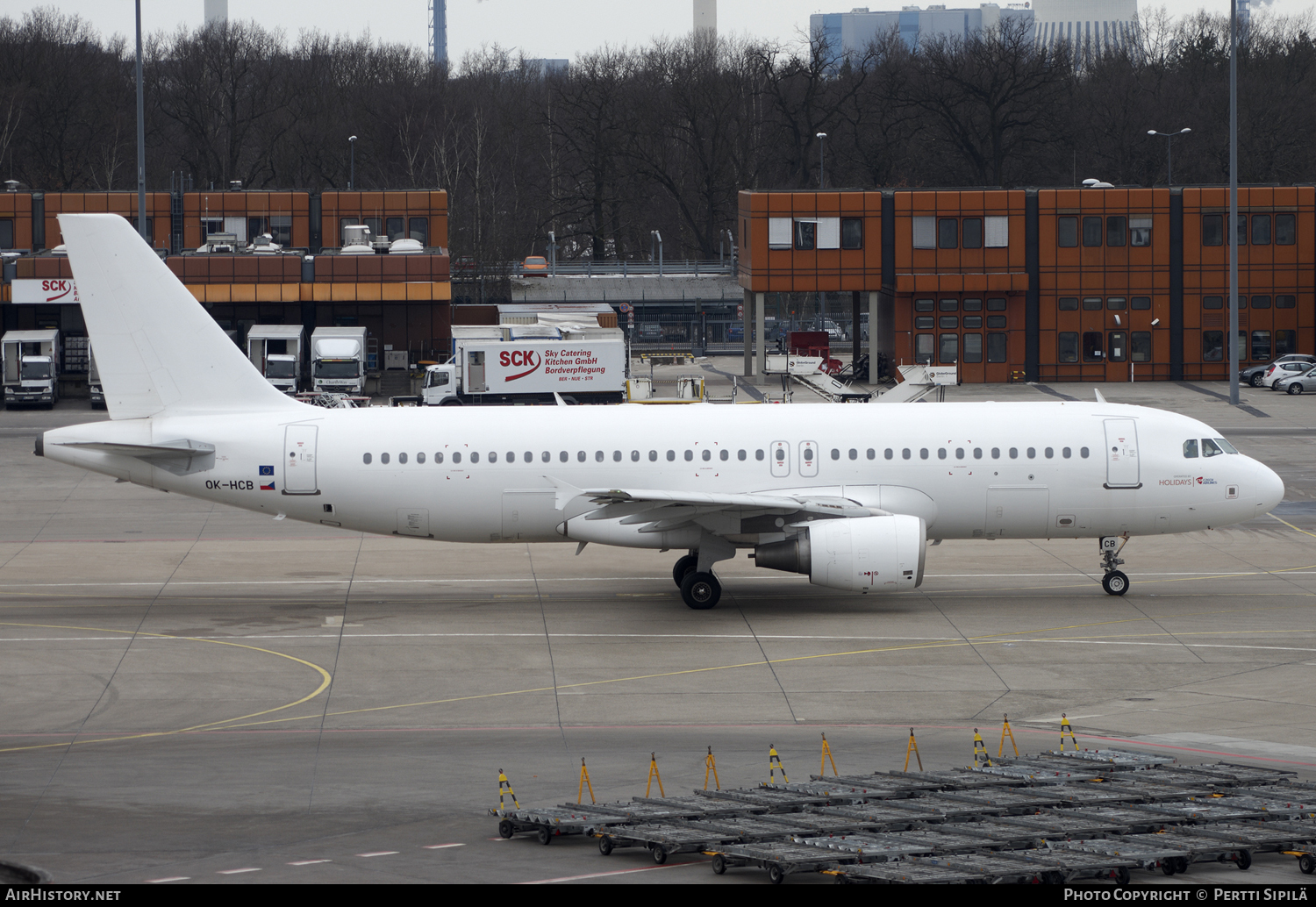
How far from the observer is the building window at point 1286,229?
83.4 meters

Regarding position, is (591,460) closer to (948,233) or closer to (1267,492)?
(1267,492)

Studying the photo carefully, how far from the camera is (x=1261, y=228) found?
83.6 metres

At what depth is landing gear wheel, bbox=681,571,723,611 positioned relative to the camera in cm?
3428

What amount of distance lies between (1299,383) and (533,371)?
3884cm

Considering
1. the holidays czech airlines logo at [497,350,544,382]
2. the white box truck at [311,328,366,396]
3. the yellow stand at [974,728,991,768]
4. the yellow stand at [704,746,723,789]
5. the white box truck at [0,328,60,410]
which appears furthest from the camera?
the white box truck at [311,328,366,396]

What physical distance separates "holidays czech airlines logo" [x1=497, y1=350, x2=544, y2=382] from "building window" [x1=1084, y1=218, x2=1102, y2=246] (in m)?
31.5

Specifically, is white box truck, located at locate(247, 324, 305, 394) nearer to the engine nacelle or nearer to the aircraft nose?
the engine nacelle

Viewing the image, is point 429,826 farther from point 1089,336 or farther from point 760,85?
point 760,85

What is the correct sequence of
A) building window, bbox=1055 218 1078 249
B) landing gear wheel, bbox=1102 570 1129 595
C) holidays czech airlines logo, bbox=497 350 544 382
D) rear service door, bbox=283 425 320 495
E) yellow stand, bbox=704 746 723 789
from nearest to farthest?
yellow stand, bbox=704 746 723 789 < rear service door, bbox=283 425 320 495 < landing gear wheel, bbox=1102 570 1129 595 < holidays czech airlines logo, bbox=497 350 544 382 < building window, bbox=1055 218 1078 249

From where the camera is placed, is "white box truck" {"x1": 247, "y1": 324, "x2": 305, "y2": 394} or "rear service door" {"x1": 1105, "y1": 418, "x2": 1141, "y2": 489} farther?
"white box truck" {"x1": 247, "y1": 324, "x2": 305, "y2": 394}

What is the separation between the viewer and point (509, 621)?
3403cm

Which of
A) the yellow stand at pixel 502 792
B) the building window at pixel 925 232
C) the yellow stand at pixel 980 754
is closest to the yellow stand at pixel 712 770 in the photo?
the yellow stand at pixel 502 792

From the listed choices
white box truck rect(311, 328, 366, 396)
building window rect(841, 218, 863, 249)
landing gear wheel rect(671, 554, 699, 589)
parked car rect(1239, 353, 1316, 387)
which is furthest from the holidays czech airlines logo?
parked car rect(1239, 353, 1316, 387)
